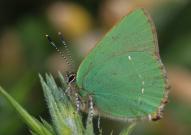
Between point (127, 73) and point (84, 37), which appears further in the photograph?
point (84, 37)

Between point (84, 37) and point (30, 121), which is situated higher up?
point (30, 121)

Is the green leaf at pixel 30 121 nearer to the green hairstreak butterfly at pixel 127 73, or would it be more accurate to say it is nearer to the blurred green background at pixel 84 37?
the green hairstreak butterfly at pixel 127 73

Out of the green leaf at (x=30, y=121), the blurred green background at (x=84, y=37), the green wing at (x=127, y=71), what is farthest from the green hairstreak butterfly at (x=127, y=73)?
the blurred green background at (x=84, y=37)

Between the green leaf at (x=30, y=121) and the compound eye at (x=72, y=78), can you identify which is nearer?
the green leaf at (x=30, y=121)

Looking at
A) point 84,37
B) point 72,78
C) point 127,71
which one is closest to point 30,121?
point 72,78

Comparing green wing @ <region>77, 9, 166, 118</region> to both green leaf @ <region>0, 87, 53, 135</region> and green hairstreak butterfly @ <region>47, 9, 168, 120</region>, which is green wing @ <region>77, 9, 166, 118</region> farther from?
green leaf @ <region>0, 87, 53, 135</region>

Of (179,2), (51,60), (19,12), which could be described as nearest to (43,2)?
(19,12)

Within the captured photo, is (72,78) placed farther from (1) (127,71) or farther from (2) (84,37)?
(2) (84,37)

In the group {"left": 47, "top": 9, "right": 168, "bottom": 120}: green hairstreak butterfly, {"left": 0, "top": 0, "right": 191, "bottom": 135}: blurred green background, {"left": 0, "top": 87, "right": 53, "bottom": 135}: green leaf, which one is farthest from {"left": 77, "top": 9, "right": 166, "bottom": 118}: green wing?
{"left": 0, "top": 0, "right": 191, "bottom": 135}: blurred green background
